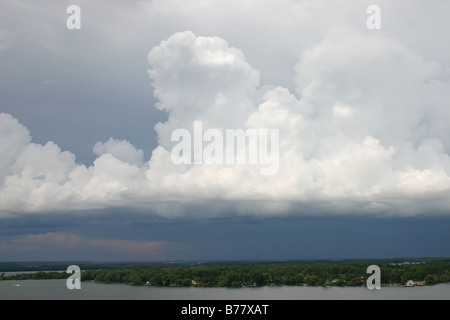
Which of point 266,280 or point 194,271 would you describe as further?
point 194,271

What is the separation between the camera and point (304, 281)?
8431cm

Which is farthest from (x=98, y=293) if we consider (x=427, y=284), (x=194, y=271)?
(x=427, y=284)
